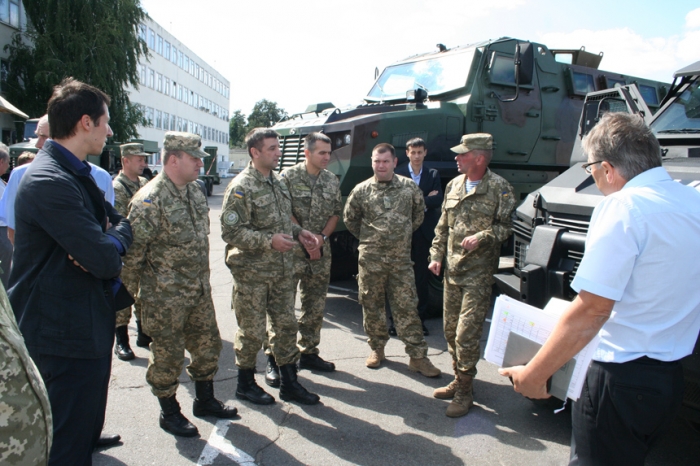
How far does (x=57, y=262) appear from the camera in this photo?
7.23 feet

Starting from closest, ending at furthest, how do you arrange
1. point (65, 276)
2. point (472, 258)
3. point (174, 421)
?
1. point (65, 276)
2. point (174, 421)
3. point (472, 258)

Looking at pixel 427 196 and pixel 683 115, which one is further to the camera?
pixel 427 196

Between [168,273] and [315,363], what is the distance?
1617 millimetres

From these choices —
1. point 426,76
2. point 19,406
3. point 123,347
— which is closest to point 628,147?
point 19,406

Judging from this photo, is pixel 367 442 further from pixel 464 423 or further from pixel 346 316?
pixel 346 316

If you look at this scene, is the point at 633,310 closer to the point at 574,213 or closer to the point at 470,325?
the point at 574,213

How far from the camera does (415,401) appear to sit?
378 cm

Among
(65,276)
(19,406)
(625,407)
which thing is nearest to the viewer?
(19,406)

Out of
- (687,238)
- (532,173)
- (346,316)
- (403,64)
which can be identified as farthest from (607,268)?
(403,64)

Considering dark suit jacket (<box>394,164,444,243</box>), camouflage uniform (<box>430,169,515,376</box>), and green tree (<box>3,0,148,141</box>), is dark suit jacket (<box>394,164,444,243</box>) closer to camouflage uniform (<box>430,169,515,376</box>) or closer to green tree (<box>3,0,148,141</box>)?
camouflage uniform (<box>430,169,515,376</box>)

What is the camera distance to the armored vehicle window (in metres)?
3.57

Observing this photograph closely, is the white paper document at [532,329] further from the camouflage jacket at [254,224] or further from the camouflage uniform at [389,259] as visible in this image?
the camouflage uniform at [389,259]

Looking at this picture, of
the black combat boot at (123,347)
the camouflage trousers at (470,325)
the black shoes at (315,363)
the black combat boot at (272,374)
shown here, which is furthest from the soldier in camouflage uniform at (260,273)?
the black combat boot at (123,347)

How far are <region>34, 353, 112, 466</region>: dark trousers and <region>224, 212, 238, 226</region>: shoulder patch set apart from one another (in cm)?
146
